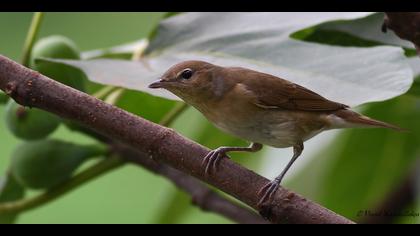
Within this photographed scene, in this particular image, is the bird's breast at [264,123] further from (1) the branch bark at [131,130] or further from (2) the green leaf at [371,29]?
(1) the branch bark at [131,130]

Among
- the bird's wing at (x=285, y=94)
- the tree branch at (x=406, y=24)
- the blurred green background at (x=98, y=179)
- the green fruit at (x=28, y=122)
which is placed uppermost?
the tree branch at (x=406, y=24)

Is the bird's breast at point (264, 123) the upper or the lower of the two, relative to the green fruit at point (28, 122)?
lower

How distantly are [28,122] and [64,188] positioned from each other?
251mm

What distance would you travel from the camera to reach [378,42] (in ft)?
7.04

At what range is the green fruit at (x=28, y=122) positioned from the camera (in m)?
2.02

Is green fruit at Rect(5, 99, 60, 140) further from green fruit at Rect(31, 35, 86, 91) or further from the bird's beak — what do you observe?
the bird's beak

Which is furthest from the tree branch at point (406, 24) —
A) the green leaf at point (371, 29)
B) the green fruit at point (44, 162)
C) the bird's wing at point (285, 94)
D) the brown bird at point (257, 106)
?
the green fruit at point (44, 162)

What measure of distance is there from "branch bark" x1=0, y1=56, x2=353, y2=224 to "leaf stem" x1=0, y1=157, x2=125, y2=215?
0.66 metres

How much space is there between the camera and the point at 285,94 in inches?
95.1

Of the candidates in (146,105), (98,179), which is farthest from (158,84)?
(98,179)

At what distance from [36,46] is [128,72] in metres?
0.32

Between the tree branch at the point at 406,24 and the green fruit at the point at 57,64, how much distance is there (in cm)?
83
